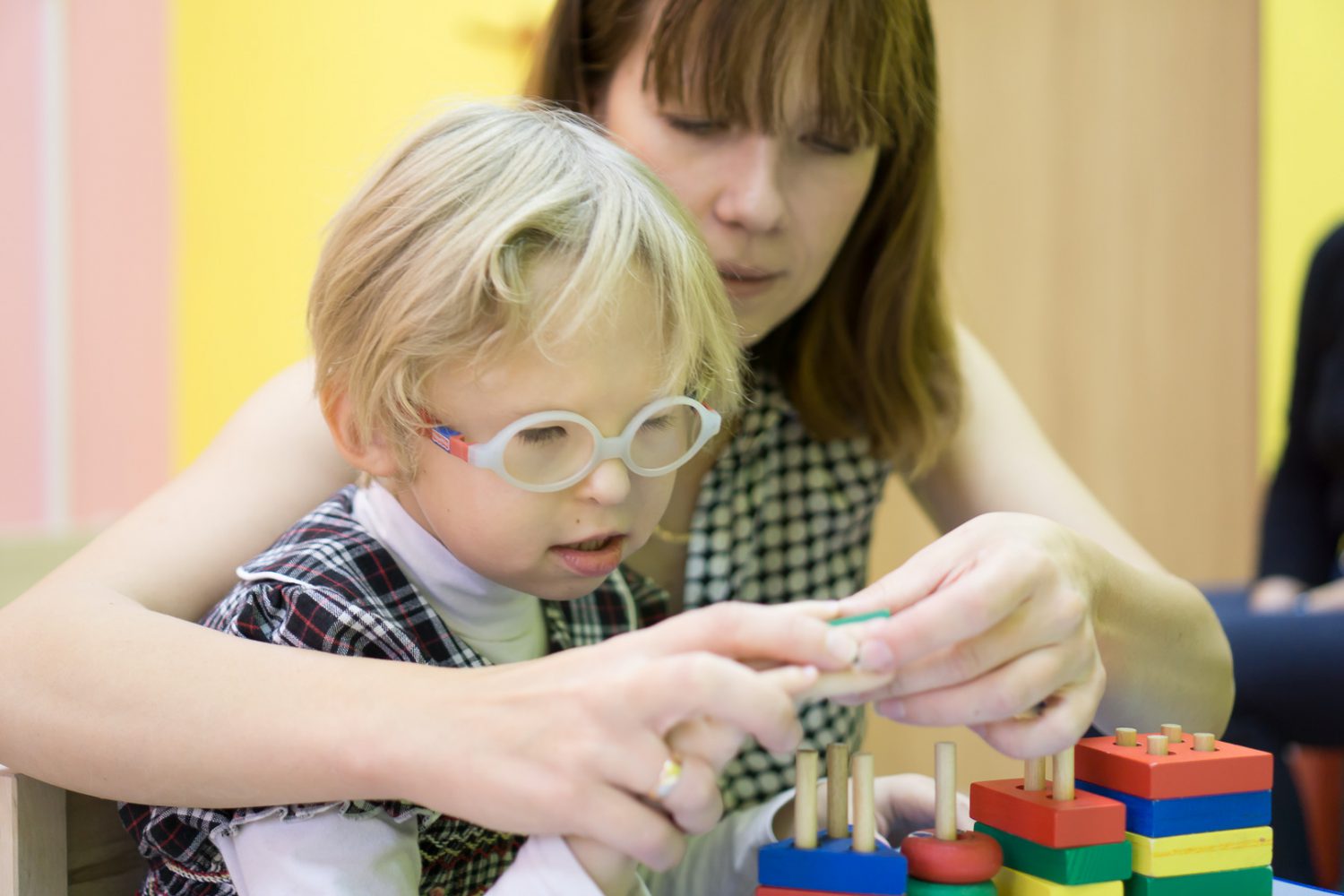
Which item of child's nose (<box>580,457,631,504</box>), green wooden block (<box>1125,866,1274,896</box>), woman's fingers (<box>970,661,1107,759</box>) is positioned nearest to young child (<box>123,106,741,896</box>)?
child's nose (<box>580,457,631,504</box>)

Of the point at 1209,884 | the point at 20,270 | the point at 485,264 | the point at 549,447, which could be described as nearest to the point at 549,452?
the point at 549,447

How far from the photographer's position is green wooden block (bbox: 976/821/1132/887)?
67 cm

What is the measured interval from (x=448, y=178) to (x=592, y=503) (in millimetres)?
231

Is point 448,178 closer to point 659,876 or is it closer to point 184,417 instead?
point 659,876

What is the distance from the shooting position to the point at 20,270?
2438 mm

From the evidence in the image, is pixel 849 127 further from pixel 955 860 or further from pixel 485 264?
pixel 955 860

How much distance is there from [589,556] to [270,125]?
2.06m

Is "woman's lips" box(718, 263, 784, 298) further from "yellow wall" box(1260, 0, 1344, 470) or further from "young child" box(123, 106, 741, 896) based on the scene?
"yellow wall" box(1260, 0, 1344, 470)

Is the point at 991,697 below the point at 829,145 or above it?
below

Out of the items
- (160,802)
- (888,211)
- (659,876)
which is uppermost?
(888,211)

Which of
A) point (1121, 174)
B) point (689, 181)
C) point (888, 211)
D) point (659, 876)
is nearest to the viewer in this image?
point (659, 876)

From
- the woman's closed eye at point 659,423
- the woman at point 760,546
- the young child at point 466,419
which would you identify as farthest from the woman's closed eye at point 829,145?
the woman's closed eye at point 659,423

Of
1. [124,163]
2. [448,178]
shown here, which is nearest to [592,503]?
[448,178]

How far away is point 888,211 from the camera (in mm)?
1275
